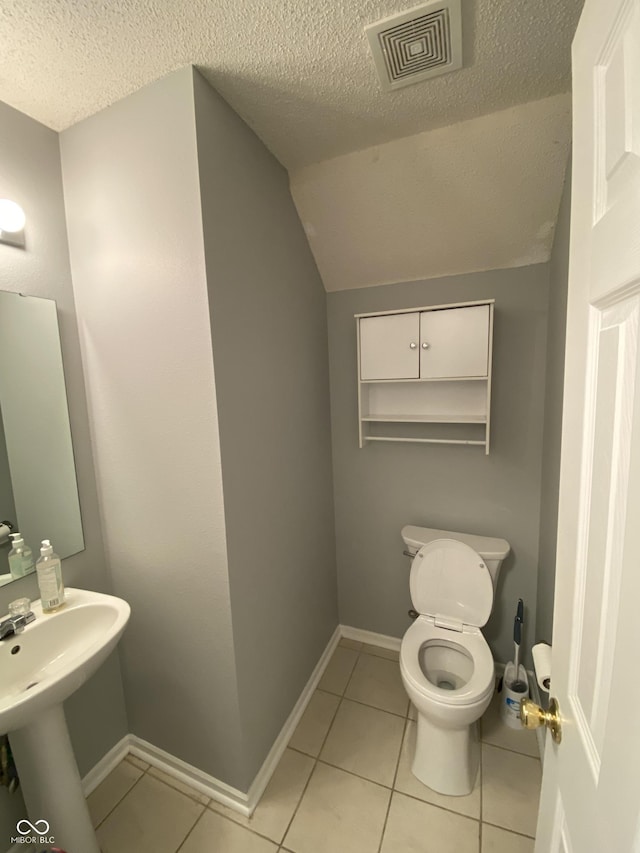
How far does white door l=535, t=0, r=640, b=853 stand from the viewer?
0.40 metres

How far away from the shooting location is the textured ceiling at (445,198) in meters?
1.27

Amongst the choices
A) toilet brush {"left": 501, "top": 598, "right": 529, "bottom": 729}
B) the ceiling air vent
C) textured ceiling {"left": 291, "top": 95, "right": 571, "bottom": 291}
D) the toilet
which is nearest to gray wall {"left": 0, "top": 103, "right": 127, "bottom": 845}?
textured ceiling {"left": 291, "top": 95, "right": 571, "bottom": 291}

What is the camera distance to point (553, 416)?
1.41 metres

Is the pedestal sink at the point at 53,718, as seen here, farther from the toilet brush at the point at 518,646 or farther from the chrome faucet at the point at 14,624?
→ the toilet brush at the point at 518,646

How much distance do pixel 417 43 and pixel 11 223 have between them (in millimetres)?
1317

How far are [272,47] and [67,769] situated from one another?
2189mm

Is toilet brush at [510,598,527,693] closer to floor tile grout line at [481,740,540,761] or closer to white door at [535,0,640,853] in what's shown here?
floor tile grout line at [481,740,540,761]

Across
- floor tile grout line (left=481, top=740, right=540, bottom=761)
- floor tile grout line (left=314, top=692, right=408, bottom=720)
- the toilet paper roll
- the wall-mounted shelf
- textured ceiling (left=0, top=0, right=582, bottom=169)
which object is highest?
textured ceiling (left=0, top=0, right=582, bottom=169)

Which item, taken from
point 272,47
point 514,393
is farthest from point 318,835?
point 272,47

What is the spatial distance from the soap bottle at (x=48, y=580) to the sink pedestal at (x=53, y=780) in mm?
293

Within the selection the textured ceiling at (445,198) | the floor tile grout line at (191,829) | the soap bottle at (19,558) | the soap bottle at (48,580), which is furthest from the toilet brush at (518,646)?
the soap bottle at (19,558)

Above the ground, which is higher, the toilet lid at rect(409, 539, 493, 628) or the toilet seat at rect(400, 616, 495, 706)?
the toilet lid at rect(409, 539, 493, 628)

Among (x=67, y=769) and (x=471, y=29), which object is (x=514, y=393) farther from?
(x=67, y=769)

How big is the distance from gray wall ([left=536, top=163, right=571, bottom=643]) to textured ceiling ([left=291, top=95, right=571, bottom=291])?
0.38 feet
